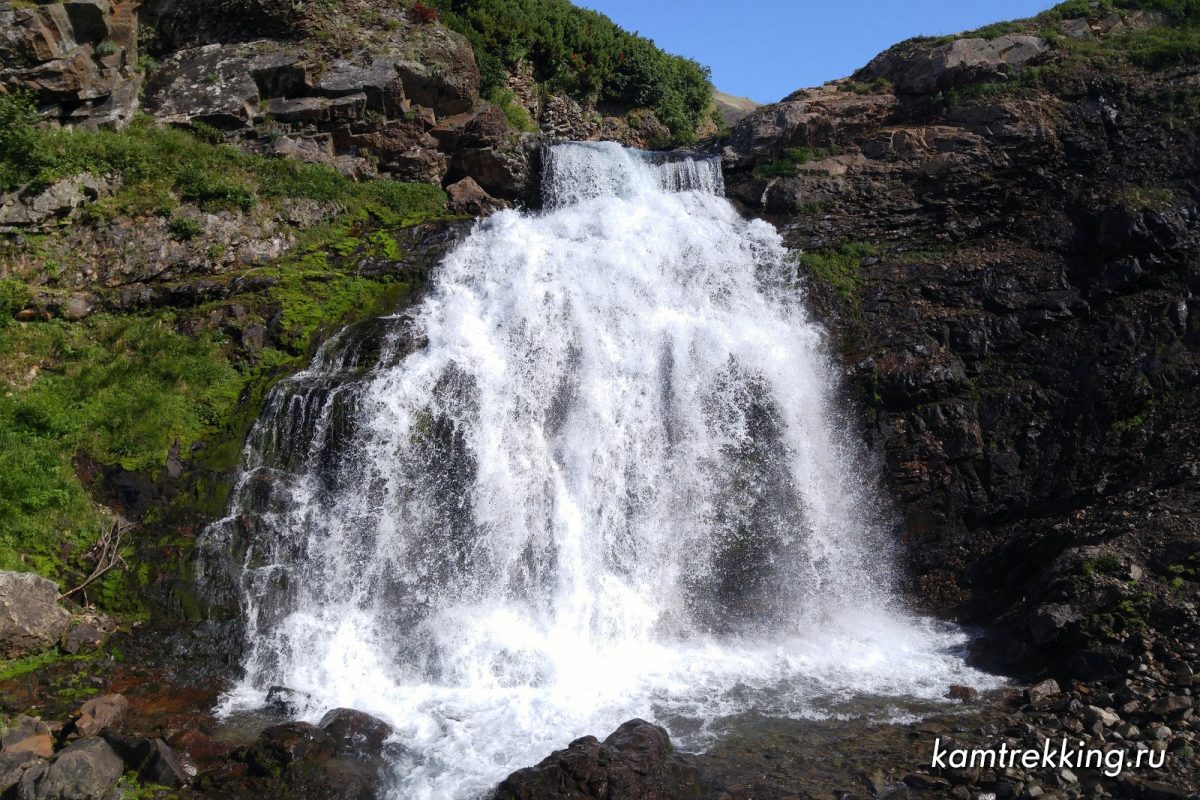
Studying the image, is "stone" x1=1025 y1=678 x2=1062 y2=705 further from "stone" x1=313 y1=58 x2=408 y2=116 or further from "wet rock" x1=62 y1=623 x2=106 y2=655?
"stone" x1=313 y1=58 x2=408 y2=116

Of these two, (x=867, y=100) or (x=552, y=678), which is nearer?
(x=552, y=678)

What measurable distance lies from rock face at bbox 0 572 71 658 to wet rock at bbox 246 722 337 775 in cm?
355

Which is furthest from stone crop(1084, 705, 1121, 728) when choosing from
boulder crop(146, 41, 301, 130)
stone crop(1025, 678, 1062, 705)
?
boulder crop(146, 41, 301, 130)

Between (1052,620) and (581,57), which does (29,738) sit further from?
(581,57)

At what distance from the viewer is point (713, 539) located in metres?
13.2

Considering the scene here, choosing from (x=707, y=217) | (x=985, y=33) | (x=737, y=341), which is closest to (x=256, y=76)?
(x=707, y=217)

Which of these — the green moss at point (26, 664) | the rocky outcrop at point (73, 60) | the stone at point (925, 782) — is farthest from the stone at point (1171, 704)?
the rocky outcrop at point (73, 60)

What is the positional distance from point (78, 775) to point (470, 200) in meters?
16.0

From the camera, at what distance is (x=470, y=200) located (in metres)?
20.6

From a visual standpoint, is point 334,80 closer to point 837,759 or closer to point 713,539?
point 713,539

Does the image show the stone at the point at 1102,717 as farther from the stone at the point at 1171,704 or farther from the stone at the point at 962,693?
the stone at the point at 962,693

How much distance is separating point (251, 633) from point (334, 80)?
1609 centimetres

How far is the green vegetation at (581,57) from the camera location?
87.0 ft

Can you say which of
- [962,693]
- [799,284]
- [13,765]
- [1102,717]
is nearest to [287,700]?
[13,765]
